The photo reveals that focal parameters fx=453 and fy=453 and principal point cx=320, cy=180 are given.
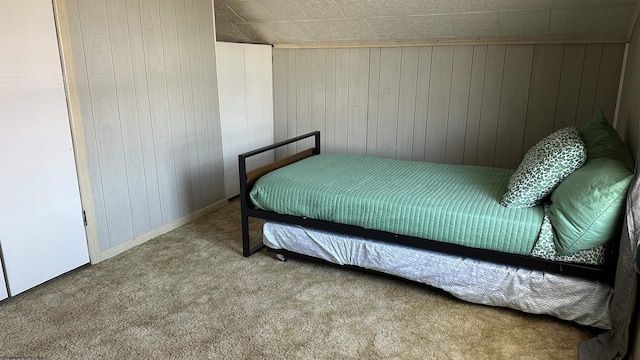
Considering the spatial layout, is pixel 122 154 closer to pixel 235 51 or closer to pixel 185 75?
pixel 185 75

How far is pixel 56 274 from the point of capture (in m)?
2.51

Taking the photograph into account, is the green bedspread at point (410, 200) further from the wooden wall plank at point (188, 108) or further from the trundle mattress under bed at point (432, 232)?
the wooden wall plank at point (188, 108)

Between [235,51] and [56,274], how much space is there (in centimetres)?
206

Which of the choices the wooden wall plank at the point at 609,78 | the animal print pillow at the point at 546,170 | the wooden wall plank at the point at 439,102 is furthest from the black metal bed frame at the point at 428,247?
the wooden wall plank at the point at 609,78

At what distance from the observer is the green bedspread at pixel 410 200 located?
2.08m

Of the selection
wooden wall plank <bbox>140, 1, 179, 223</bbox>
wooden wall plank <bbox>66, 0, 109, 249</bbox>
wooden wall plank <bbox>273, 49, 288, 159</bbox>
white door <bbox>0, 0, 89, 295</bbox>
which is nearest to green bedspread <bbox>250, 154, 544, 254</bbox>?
wooden wall plank <bbox>140, 1, 179, 223</bbox>

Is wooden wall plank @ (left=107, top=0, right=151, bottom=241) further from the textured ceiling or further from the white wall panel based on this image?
the textured ceiling

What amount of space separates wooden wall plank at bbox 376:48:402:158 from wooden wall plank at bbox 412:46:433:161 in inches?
6.6

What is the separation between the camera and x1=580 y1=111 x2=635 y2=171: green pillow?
2.02 meters

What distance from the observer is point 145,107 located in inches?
114

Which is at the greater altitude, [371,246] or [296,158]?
[296,158]

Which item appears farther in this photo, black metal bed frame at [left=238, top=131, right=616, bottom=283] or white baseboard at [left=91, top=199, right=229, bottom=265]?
white baseboard at [left=91, top=199, right=229, bottom=265]

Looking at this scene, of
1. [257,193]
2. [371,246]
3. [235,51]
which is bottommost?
[371,246]

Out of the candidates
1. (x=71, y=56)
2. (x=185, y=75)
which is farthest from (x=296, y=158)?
(x=71, y=56)
